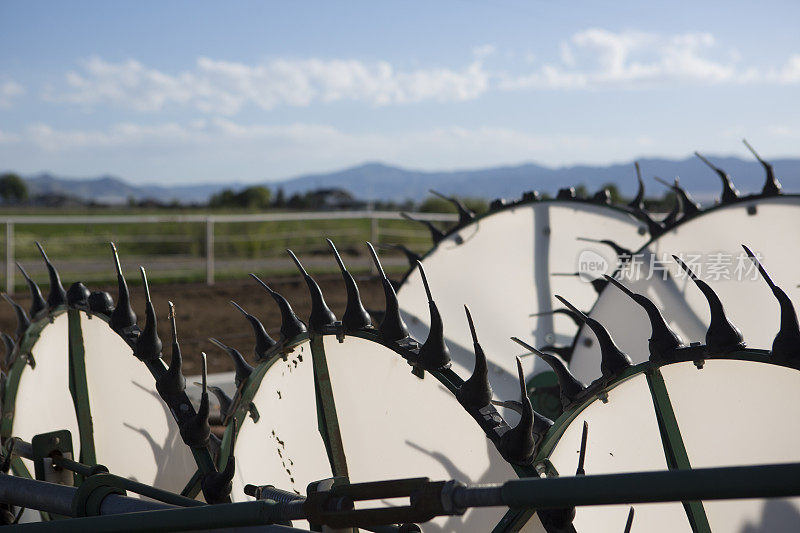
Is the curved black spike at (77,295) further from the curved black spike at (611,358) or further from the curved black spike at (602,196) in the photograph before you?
the curved black spike at (602,196)

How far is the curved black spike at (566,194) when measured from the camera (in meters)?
3.90

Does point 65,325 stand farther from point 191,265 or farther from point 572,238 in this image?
point 191,265

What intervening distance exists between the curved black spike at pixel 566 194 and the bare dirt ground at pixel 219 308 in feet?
11.5

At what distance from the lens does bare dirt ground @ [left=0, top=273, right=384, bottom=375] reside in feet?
23.9

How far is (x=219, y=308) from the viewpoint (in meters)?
9.35

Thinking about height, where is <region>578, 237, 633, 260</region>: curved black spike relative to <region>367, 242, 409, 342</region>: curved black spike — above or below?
above

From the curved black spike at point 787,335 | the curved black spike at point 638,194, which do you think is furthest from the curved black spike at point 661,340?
the curved black spike at point 638,194

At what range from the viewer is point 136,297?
9039 millimetres

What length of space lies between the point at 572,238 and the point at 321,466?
2298 millimetres

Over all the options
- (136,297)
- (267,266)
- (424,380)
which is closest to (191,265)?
(267,266)

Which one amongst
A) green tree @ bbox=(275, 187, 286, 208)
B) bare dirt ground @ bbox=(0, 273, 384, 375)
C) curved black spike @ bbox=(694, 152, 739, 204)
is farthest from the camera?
green tree @ bbox=(275, 187, 286, 208)

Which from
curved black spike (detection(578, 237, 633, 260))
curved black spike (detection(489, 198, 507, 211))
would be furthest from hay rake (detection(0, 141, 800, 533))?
curved black spike (detection(489, 198, 507, 211))

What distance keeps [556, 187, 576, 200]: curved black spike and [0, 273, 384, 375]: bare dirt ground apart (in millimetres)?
3496

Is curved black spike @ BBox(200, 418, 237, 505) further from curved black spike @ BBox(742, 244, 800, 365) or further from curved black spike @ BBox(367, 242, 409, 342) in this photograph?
curved black spike @ BBox(742, 244, 800, 365)
